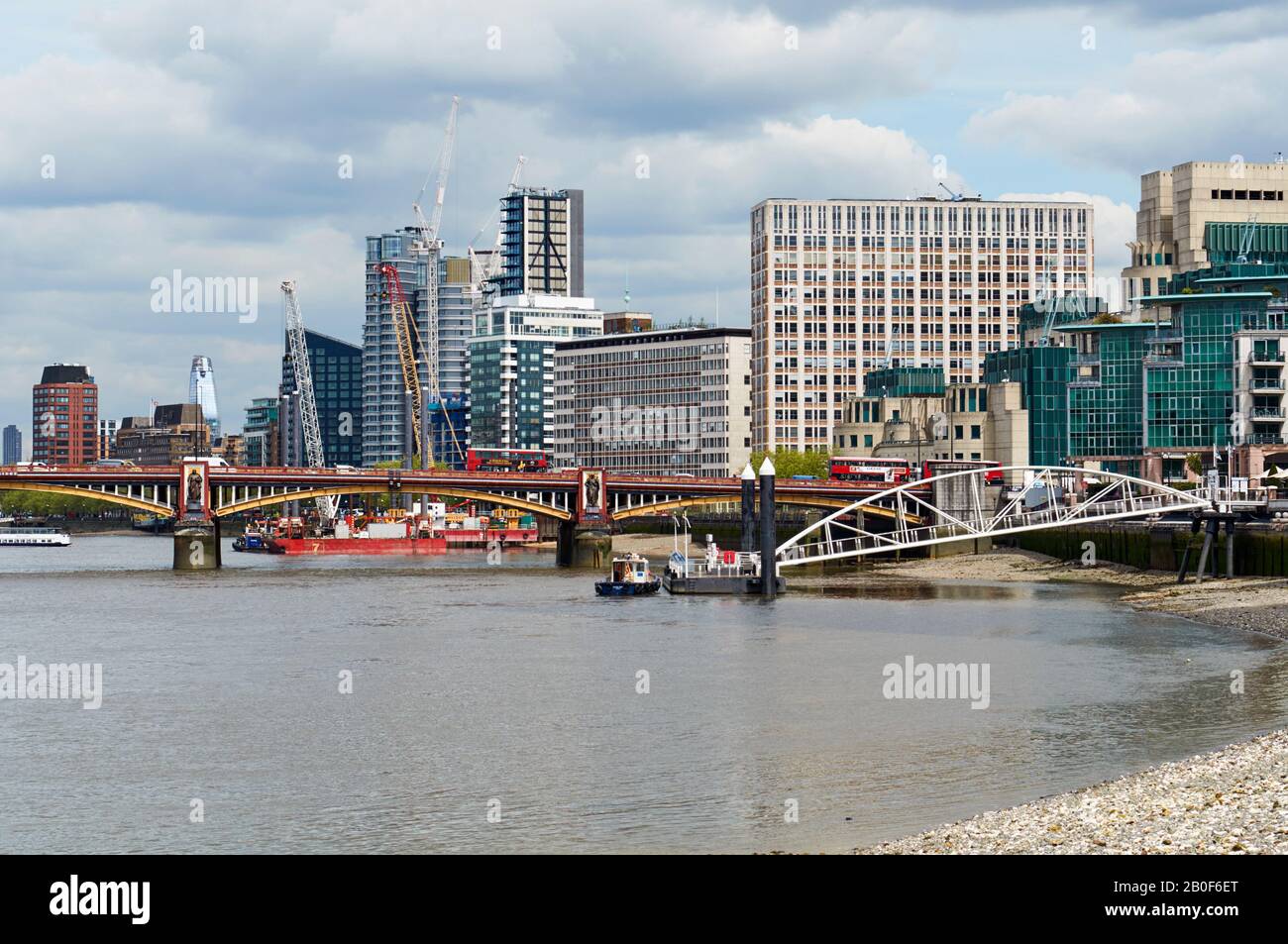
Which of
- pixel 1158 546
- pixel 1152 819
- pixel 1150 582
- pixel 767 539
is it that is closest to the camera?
pixel 1152 819

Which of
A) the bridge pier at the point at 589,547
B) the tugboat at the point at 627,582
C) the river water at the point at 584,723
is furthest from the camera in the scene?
the bridge pier at the point at 589,547

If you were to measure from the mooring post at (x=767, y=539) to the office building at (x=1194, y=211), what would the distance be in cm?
8639

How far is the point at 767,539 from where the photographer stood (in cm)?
10394

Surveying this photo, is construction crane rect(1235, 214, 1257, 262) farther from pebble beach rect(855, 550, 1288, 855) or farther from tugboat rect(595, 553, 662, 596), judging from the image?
pebble beach rect(855, 550, 1288, 855)

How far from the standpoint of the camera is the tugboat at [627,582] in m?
106

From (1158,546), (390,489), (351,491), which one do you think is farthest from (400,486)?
(1158,546)

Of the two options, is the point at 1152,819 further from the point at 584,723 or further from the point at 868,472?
the point at 868,472

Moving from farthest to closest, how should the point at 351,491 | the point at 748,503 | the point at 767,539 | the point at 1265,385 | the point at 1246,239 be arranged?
1. the point at 1246,239
2. the point at 1265,385
3. the point at 351,491
4. the point at 748,503
5. the point at 767,539

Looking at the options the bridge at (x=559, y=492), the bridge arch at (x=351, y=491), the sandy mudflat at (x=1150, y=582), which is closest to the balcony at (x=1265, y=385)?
the bridge at (x=559, y=492)

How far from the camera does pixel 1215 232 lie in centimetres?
17175

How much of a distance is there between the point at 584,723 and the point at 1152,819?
2336 cm

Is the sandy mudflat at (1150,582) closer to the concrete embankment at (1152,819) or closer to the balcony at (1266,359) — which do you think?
the balcony at (1266,359)
